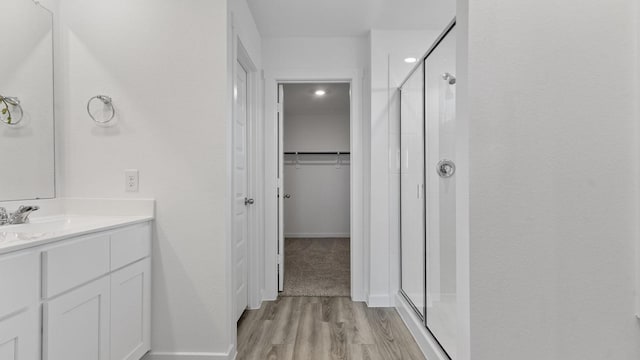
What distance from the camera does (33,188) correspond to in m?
1.65

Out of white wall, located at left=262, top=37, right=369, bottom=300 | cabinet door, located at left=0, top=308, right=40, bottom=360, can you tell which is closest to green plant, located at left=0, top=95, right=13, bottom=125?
cabinet door, located at left=0, top=308, right=40, bottom=360

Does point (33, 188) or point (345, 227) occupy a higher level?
point (33, 188)

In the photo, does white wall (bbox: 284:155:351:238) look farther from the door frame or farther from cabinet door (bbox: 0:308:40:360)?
cabinet door (bbox: 0:308:40:360)

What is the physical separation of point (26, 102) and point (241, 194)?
1.32 metres

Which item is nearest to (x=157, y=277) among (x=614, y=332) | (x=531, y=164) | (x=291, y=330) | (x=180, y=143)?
(x=180, y=143)

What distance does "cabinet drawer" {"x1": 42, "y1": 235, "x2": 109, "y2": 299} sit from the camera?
1.14 m

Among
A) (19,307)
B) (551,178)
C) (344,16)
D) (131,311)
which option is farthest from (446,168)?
(19,307)

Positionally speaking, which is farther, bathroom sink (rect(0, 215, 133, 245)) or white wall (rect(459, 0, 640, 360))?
bathroom sink (rect(0, 215, 133, 245))

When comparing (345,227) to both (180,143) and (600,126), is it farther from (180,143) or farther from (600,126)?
(600,126)

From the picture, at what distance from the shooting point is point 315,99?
5238 mm

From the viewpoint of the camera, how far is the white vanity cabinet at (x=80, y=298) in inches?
40.6

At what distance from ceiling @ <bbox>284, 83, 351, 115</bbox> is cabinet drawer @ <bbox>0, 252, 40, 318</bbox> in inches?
138

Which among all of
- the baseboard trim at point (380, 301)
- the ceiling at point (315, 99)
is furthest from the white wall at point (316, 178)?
the baseboard trim at point (380, 301)

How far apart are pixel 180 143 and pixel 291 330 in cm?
149
